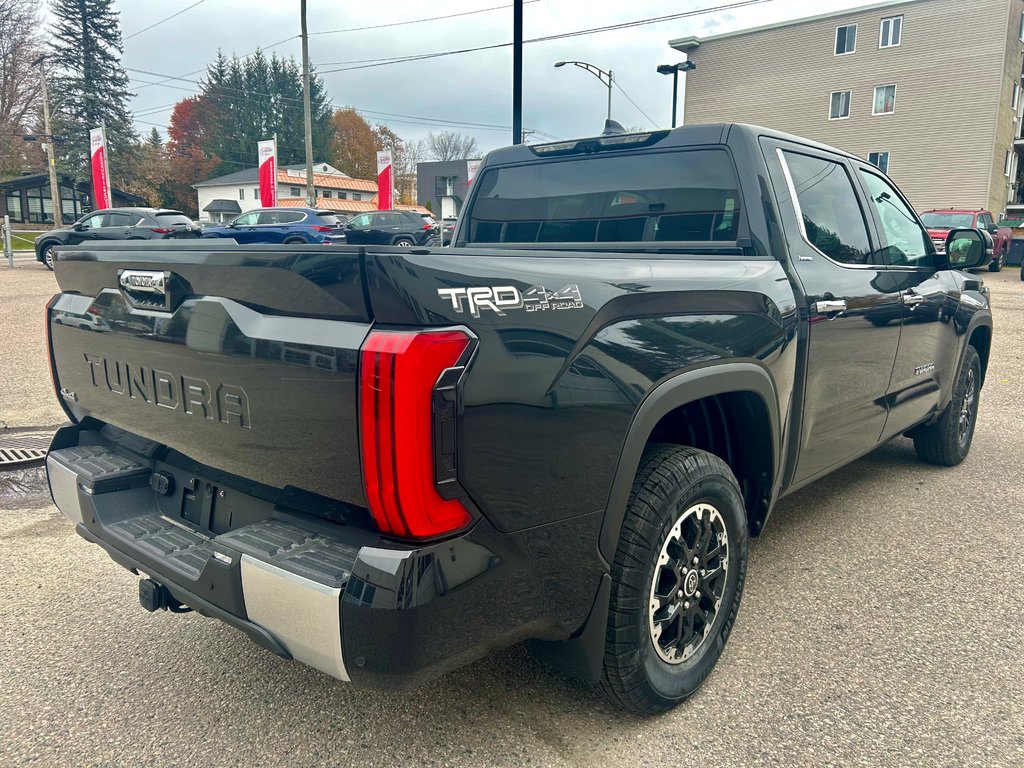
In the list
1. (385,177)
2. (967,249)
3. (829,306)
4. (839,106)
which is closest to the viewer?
(829,306)

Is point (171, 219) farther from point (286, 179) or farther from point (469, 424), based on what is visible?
point (286, 179)

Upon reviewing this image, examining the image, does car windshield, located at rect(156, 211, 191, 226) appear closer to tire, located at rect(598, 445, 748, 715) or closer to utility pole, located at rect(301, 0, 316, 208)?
utility pole, located at rect(301, 0, 316, 208)

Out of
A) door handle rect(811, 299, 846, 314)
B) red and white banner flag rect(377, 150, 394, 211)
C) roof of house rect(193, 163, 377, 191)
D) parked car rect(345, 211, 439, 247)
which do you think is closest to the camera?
door handle rect(811, 299, 846, 314)

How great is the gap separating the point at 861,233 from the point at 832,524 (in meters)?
1.51

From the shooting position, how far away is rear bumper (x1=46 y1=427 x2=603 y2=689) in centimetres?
164

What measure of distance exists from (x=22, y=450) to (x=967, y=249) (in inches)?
230

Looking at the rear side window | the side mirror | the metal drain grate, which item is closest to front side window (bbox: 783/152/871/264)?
the rear side window

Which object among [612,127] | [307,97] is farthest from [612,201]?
[307,97]

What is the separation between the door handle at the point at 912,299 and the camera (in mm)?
3701

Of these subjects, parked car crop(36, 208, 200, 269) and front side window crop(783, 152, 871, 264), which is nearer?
front side window crop(783, 152, 871, 264)

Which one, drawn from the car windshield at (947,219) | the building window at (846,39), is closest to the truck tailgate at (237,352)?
the car windshield at (947,219)

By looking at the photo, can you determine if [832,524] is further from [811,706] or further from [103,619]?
[103,619]

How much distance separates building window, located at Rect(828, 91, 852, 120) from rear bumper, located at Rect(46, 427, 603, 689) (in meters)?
40.8

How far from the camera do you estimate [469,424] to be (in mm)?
1673
